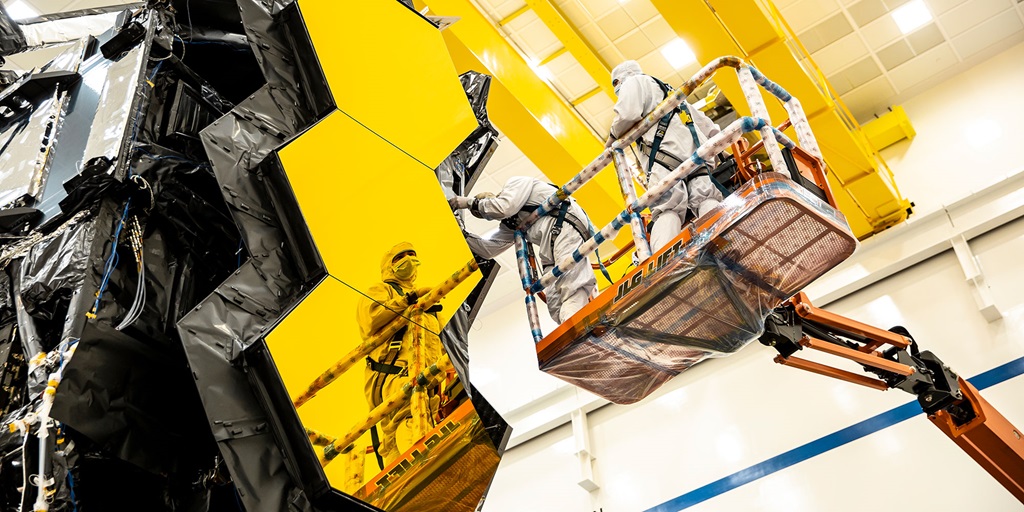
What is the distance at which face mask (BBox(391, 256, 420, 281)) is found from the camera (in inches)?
181

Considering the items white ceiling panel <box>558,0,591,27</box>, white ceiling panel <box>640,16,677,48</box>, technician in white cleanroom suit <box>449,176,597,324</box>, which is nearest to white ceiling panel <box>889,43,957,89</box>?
white ceiling panel <box>640,16,677,48</box>

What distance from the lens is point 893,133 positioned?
13.0 m

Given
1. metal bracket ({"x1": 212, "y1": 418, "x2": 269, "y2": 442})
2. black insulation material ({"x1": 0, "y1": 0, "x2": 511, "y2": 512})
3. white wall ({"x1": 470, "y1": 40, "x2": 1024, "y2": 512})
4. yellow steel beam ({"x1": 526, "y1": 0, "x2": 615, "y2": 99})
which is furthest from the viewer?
yellow steel beam ({"x1": 526, "y1": 0, "x2": 615, "y2": 99})

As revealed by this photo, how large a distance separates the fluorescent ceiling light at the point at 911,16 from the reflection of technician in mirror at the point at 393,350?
1057cm

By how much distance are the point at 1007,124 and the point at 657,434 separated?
6.30 meters

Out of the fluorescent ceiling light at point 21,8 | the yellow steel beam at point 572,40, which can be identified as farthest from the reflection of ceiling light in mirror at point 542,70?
the fluorescent ceiling light at point 21,8

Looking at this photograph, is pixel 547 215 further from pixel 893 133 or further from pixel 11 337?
pixel 893 133

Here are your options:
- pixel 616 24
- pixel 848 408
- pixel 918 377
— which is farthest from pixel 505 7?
pixel 918 377

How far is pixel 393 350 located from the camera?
14.8 feet

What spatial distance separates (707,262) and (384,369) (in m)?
1.99

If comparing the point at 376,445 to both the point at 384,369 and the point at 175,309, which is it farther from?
the point at 175,309

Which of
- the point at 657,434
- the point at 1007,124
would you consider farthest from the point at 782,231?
the point at 1007,124

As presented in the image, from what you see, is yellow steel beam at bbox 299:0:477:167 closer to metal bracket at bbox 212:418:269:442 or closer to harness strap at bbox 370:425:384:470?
harness strap at bbox 370:425:384:470

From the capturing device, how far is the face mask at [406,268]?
4598mm
